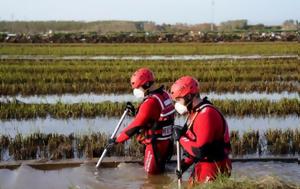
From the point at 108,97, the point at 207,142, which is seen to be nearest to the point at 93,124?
the point at 108,97

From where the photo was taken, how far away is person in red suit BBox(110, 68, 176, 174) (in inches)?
269

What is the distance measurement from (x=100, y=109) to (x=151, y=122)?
17.2 ft

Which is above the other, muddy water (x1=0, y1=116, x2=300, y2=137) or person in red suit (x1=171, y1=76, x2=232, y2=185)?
person in red suit (x1=171, y1=76, x2=232, y2=185)

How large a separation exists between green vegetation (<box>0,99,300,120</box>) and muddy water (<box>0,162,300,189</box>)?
441cm

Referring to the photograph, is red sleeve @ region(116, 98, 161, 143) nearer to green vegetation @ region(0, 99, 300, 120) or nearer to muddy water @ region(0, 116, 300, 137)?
muddy water @ region(0, 116, 300, 137)

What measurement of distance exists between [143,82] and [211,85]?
958 centimetres

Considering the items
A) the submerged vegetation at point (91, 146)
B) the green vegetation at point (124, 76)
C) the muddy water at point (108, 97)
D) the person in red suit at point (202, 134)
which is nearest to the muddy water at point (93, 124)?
the submerged vegetation at point (91, 146)

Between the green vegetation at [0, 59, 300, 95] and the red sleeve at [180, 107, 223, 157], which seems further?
the green vegetation at [0, 59, 300, 95]

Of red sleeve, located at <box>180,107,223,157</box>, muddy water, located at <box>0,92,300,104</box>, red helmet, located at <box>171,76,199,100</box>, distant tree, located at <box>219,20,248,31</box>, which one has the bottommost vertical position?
distant tree, located at <box>219,20,248,31</box>

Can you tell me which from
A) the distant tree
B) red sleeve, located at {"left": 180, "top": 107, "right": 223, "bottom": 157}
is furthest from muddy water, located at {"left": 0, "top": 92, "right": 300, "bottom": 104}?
the distant tree

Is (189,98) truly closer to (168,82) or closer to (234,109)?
(234,109)

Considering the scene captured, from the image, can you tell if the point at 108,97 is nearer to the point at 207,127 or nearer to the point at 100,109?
the point at 100,109

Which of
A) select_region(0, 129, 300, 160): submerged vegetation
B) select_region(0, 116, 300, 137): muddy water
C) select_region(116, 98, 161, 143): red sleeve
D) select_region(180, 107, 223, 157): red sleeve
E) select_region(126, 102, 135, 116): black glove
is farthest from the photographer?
select_region(0, 116, 300, 137): muddy water

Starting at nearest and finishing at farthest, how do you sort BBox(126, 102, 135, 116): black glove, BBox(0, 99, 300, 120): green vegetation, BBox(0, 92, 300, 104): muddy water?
1. BBox(126, 102, 135, 116): black glove
2. BBox(0, 99, 300, 120): green vegetation
3. BBox(0, 92, 300, 104): muddy water
